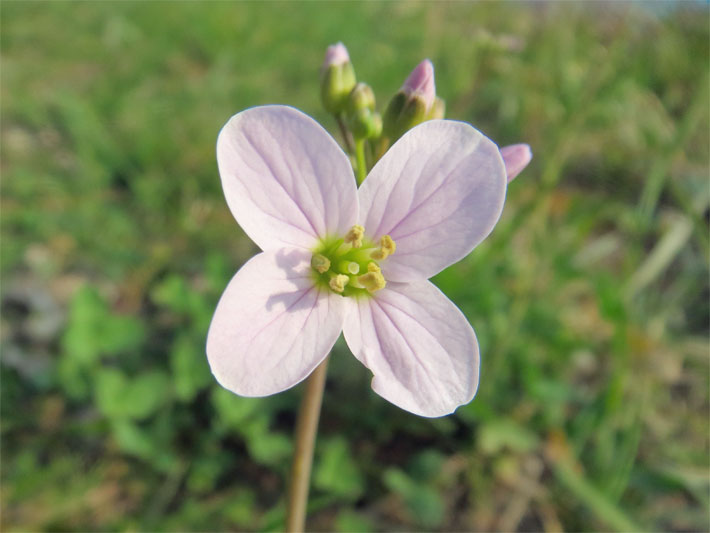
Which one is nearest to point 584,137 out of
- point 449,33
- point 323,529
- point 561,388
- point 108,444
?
point 449,33

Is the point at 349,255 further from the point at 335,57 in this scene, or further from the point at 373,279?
the point at 335,57

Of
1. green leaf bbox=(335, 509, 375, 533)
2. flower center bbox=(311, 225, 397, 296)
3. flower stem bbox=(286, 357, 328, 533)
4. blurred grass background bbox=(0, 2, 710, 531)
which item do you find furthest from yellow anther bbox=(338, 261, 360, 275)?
green leaf bbox=(335, 509, 375, 533)

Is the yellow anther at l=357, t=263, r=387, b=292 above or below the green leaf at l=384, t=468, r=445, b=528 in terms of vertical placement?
above

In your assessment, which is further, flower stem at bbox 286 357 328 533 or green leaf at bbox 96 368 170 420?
green leaf at bbox 96 368 170 420

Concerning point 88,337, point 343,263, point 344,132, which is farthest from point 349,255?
point 88,337

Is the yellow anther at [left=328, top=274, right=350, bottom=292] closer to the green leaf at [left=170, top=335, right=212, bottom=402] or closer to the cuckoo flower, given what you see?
the cuckoo flower

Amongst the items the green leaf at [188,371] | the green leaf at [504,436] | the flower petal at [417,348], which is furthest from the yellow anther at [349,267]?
the green leaf at [504,436]

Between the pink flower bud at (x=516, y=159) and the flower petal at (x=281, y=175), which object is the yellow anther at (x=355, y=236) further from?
the pink flower bud at (x=516, y=159)

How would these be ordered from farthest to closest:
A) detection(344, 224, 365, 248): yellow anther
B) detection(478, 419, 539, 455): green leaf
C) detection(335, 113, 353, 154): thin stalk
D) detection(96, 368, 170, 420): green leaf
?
1. detection(478, 419, 539, 455): green leaf
2. detection(96, 368, 170, 420): green leaf
3. detection(335, 113, 353, 154): thin stalk
4. detection(344, 224, 365, 248): yellow anther
